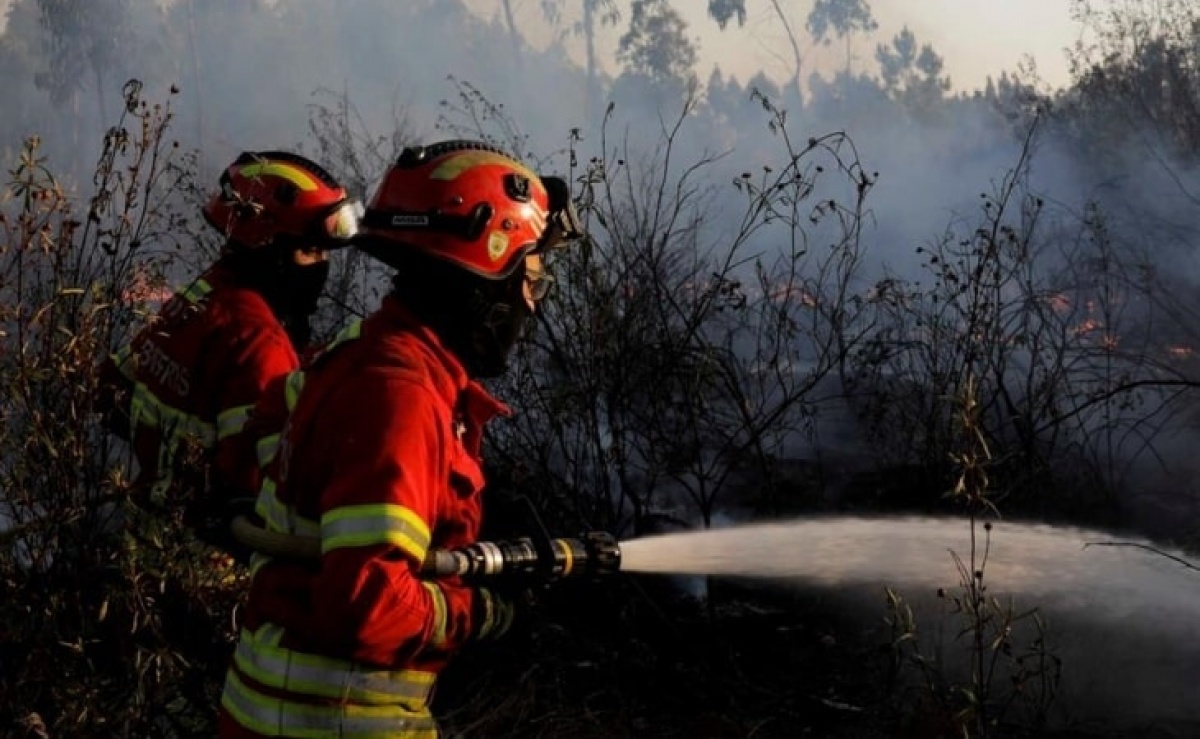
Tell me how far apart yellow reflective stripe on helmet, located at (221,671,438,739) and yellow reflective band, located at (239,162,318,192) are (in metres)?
2.03

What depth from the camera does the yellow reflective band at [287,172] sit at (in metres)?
3.81

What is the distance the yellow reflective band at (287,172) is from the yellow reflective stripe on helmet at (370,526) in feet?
7.04

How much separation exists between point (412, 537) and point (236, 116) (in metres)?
63.7

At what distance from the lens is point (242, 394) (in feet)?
10.7

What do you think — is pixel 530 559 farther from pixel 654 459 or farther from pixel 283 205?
pixel 654 459

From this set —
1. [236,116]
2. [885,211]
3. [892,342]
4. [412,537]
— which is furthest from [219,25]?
[412,537]

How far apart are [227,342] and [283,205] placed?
64 cm

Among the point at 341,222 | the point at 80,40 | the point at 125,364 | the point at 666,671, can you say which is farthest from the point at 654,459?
the point at 80,40

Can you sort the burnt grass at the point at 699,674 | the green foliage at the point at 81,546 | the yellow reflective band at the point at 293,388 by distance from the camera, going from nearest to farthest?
the yellow reflective band at the point at 293,388 → the green foliage at the point at 81,546 → the burnt grass at the point at 699,674

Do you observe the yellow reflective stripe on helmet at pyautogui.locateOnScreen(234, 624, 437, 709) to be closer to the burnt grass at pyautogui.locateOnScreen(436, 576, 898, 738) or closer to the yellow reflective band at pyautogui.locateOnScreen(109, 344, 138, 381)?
the yellow reflective band at pyautogui.locateOnScreen(109, 344, 138, 381)

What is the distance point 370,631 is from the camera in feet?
6.21

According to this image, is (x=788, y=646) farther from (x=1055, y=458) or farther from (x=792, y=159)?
(x=1055, y=458)

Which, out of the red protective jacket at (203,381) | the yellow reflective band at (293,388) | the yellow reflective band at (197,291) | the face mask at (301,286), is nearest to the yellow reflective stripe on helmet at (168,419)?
the red protective jacket at (203,381)

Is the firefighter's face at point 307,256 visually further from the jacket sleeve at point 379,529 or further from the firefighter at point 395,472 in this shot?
the jacket sleeve at point 379,529
